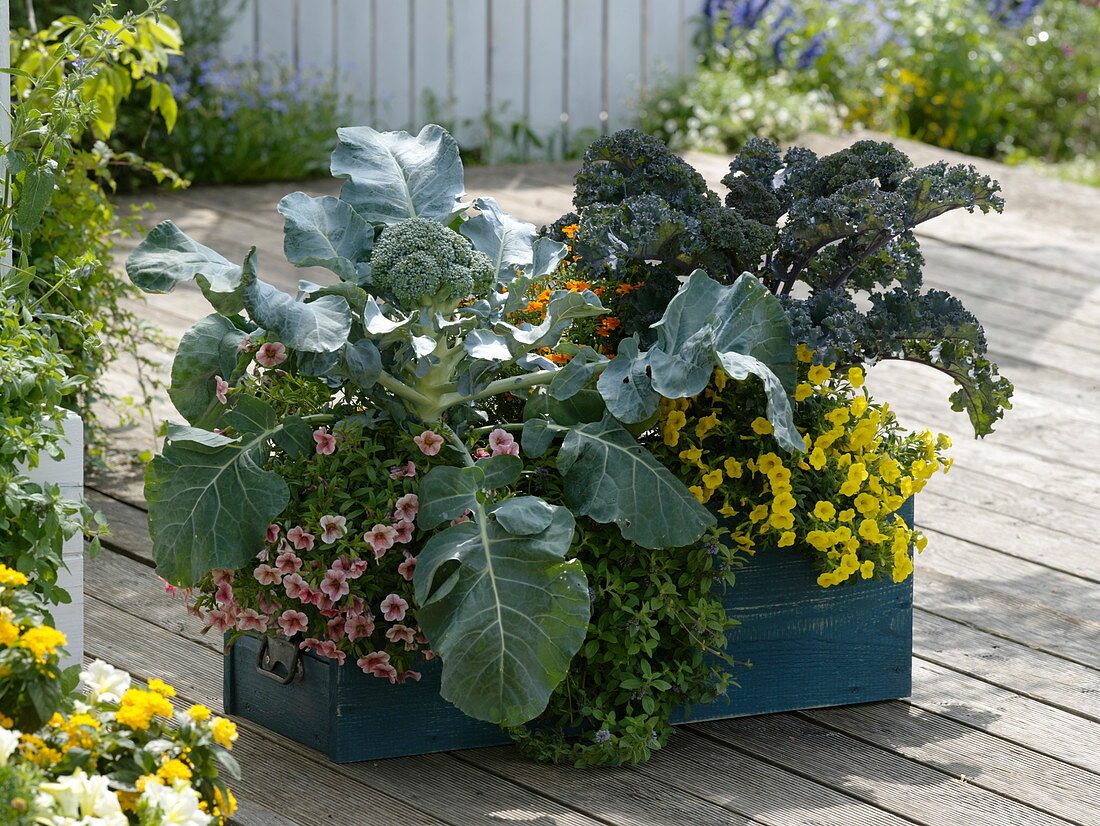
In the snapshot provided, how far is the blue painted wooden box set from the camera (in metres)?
2.07

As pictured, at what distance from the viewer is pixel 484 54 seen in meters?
6.64

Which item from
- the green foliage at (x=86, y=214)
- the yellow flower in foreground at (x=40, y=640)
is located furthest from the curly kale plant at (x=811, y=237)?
the yellow flower in foreground at (x=40, y=640)

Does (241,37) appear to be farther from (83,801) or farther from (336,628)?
(83,801)

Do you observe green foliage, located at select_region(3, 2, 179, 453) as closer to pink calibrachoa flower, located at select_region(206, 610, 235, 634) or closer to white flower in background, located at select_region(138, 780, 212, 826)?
pink calibrachoa flower, located at select_region(206, 610, 235, 634)

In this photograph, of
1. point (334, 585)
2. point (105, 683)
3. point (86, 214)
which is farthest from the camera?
point (86, 214)

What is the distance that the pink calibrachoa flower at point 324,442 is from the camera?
2004mm

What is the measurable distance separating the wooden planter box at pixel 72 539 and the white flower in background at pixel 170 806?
2.14 feet

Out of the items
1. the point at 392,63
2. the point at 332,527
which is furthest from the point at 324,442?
the point at 392,63

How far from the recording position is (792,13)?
7.36 metres

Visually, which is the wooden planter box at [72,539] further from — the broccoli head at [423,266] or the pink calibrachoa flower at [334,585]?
the broccoli head at [423,266]

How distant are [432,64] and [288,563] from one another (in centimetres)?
487

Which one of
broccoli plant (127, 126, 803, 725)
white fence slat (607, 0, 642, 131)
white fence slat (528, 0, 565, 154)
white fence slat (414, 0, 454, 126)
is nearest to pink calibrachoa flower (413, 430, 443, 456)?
broccoli plant (127, 126, 803, 725)

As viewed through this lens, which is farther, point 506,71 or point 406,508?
point 506,71

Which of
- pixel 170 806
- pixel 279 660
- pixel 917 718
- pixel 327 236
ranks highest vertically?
pixel 327 236
